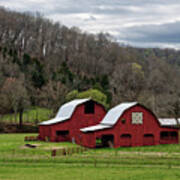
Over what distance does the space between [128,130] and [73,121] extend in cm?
1056

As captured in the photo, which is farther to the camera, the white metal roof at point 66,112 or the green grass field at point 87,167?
the white metal roof at point 66,112

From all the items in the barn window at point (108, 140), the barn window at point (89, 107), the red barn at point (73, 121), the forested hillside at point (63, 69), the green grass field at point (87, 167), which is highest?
the forested hillside at point (63, 69)

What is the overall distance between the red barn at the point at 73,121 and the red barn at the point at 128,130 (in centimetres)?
552

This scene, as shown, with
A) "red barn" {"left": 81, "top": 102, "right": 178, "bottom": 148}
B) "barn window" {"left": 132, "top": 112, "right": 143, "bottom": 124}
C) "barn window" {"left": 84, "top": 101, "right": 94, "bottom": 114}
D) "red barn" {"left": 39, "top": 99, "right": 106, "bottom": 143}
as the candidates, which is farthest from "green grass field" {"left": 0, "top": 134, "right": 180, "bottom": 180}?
"barn window" {"left": 84, "top": 101, "right": 94, "bottom": 114}

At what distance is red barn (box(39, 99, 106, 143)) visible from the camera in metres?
59.6

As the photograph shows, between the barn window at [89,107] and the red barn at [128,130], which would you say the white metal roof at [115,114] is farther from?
the barn window at [89,107]

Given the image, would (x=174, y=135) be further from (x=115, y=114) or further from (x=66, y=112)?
(x=66, y=112)

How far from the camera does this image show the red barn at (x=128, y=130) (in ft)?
171

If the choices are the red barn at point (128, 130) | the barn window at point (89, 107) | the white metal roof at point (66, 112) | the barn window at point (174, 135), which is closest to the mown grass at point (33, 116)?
the white metal roof at point (66, 112)

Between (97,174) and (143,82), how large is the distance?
319 feet

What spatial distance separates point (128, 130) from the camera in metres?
53.6

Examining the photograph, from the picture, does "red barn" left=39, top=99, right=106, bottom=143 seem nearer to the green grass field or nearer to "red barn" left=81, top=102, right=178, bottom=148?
"red barn" left=81, top=102, right=178, bottom=148

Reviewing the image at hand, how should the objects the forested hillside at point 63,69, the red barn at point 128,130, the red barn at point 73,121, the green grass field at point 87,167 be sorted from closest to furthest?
the green grass field at point 87,167 → the red barn at point 128,130 → the red barn at point 73,121 → the forested hillside at point 63,69

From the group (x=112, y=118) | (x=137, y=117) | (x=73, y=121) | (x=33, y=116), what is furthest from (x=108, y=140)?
(x=33, y=116)
